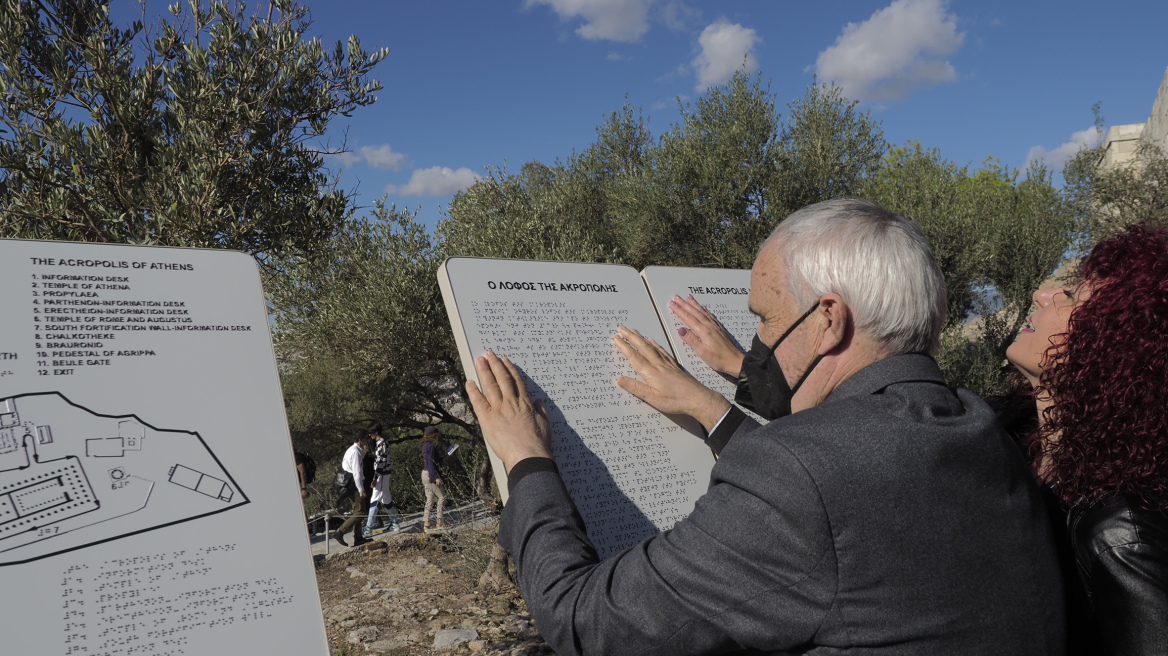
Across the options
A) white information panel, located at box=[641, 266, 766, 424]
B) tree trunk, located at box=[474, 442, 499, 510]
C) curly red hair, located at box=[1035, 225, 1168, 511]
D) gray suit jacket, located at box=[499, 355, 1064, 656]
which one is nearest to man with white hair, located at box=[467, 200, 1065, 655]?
gray suit jacket, located at box=[499, 355, 1064, 656]

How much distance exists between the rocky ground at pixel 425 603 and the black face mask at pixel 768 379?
4818mm

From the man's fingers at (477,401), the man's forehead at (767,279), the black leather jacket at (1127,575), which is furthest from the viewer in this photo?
the man's fingers at (477,401)

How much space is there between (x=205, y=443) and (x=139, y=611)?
0.42 metres

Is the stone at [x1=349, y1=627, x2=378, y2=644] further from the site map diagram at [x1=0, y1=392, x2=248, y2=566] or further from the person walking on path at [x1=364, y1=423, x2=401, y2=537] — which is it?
the site map diagram at [x1=0, y1=392, x2=248, y2=566]

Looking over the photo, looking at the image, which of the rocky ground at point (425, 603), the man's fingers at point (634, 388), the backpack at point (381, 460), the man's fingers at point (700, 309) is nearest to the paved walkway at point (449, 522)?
the rocky ground at point (425, 603)

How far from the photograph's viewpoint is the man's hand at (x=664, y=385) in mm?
2305

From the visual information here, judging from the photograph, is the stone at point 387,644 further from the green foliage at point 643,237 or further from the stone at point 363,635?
the green foliage at point 643,237

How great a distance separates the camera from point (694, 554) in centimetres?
127

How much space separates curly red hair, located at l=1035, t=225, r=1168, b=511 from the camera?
5.04 feet

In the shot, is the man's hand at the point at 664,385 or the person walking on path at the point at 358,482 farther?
the person walking on path at the point at 358,482

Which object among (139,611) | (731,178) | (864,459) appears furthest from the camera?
(731,178)

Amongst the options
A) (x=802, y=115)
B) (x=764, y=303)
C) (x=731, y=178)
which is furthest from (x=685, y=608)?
(x=802, y=115)

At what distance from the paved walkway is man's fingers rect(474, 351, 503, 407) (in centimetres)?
649

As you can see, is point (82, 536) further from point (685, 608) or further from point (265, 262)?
point (265, 262)
